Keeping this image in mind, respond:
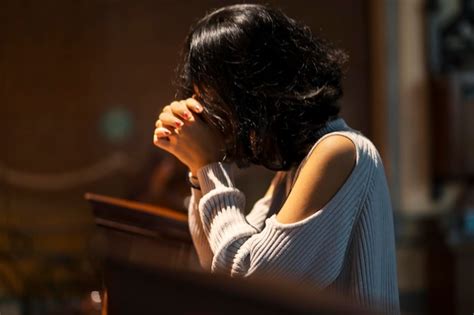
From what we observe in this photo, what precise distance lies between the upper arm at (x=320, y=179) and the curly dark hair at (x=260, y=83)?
138mm

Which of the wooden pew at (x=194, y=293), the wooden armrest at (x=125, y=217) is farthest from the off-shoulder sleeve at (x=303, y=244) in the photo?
the wooden pew at (x=194, y=293)

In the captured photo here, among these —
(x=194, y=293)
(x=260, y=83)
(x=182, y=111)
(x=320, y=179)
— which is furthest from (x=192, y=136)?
(x=194, y=293)

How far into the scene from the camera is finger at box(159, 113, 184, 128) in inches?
70.1

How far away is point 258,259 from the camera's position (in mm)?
1569

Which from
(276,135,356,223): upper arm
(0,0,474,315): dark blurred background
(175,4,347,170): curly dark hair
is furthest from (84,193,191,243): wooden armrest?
(0,0,474,315): dark blurred background

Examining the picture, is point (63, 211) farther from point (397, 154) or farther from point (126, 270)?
point (126, 270)

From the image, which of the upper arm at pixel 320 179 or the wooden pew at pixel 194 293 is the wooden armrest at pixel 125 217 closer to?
the upper arm at pixel 320 179

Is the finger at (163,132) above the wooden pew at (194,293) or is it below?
above

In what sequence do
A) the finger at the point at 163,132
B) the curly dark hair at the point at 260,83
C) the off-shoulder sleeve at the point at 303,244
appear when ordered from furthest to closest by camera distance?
the finger at the point at 163,132, the curly dark hair at the point at 260,83, the off-shoulder sleeve at the point at 303,244

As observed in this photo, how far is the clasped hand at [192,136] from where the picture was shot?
1.77 metres

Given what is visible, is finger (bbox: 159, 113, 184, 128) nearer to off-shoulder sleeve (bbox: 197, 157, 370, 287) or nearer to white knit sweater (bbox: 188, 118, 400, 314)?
white knit sweater (bbox: 188, 118, 400, 314)

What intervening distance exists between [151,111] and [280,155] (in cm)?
344

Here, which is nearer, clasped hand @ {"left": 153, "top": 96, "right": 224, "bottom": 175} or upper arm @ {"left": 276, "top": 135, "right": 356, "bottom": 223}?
upper arm @ {"left": 276, "top": 135, "right": 356, "bottom": 223}

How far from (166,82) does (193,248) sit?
318cm
